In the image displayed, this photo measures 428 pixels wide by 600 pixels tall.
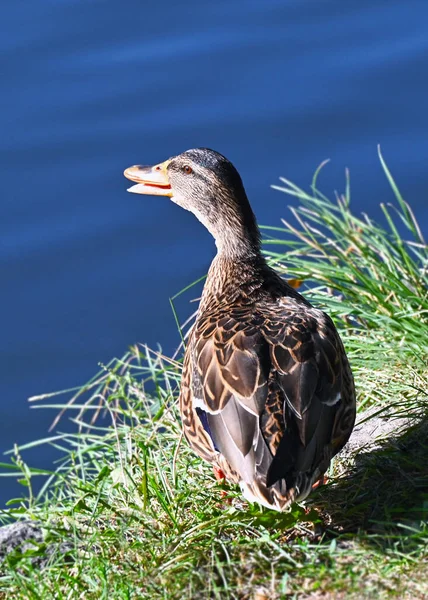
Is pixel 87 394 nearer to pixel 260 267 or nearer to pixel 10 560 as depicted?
pixel 260 267

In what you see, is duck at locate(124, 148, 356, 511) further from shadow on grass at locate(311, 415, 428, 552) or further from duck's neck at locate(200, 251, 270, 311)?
shadow on grass at locate(311, 415, 428, 552)

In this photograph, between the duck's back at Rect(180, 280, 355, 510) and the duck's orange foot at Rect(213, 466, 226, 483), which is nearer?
the duck's back at Rect(180, 280, 355, 510)

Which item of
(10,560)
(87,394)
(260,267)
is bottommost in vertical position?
(10,560)

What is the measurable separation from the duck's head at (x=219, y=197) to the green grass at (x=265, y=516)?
24.3 inches

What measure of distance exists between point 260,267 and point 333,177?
2.62 metres

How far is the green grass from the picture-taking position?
10.8 feet

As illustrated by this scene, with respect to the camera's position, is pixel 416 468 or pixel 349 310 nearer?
pixel 416 468

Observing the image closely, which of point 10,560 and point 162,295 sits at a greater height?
point 162,295

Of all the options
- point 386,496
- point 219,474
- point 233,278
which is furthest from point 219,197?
point 386,496

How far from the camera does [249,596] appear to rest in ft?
10.7

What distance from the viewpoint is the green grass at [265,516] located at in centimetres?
330

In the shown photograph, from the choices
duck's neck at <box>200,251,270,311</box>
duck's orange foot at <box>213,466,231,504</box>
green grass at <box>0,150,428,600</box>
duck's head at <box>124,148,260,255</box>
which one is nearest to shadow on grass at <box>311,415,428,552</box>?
green grass at <box>0,150,428,600</box>

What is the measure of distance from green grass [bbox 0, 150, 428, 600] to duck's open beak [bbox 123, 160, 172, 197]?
0.86 m

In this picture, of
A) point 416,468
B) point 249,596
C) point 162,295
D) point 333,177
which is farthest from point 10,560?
point 333,177
